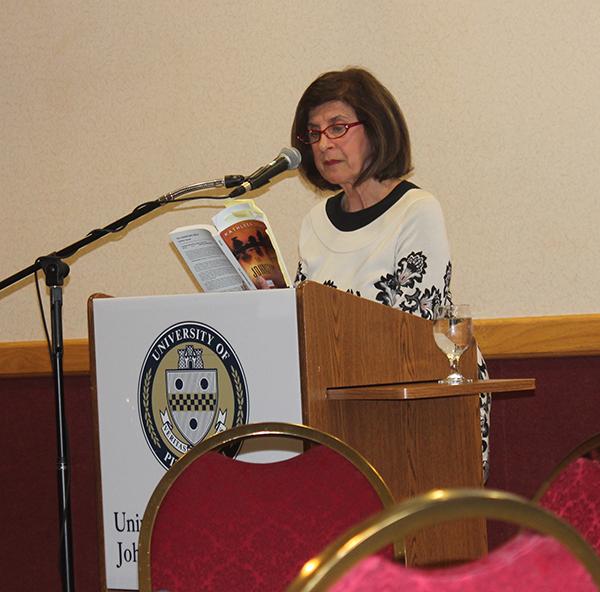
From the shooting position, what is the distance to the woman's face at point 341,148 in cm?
277

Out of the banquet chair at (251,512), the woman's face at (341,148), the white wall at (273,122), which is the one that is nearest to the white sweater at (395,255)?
the woman's face at (341,148)

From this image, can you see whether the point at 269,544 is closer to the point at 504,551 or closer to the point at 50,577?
the point at 504,551

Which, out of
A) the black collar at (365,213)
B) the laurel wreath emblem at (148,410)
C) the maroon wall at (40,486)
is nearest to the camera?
the laurel wreath emblem at (148,410)

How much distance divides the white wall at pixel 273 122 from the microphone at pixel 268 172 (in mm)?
1257

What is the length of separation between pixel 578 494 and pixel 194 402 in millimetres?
882

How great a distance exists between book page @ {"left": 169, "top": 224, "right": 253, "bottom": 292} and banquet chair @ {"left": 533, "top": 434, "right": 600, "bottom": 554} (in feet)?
2.94

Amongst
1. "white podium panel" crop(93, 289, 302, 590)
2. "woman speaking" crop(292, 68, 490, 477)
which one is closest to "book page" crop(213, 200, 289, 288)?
"white podium panel" crop(93, 289, 302, 590)

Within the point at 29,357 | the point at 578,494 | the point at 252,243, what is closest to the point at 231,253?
the point at 252,243

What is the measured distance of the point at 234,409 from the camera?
2.01 m

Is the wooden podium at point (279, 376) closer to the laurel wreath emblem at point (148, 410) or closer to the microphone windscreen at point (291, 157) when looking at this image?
the laurel wreath emblem at point (148, 410)

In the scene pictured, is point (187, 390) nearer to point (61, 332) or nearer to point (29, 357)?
point (61, 332)

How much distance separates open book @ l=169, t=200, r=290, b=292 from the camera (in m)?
2.10

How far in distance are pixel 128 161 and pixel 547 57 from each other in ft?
5.37


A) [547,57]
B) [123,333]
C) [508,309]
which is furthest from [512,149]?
[123,333]
